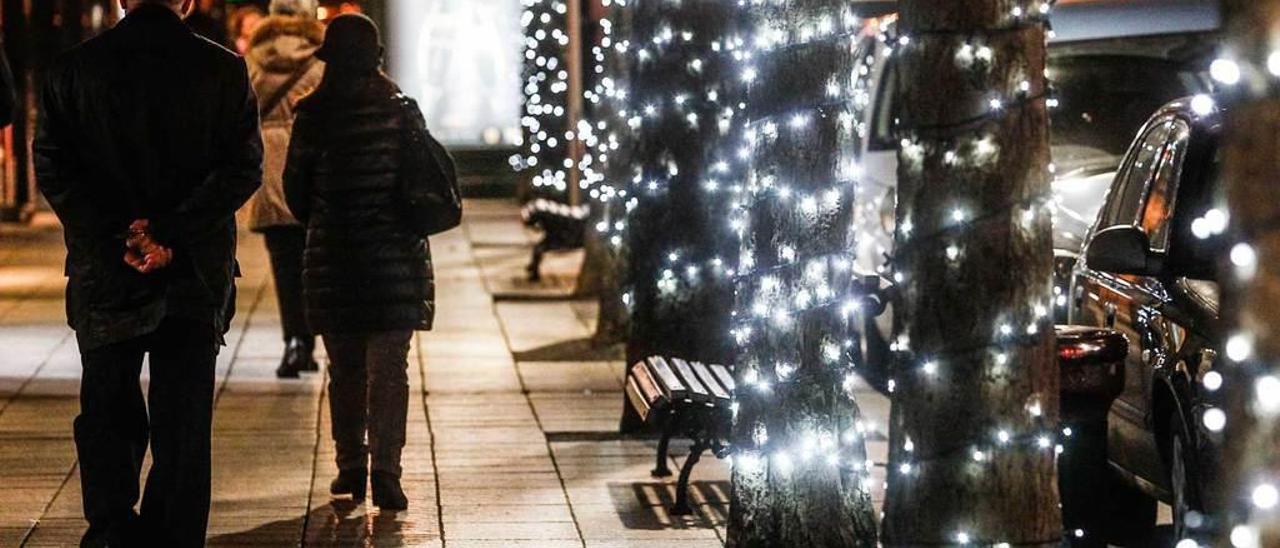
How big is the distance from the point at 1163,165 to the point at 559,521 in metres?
2.51

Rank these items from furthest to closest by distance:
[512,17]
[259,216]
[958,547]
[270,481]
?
[512,17], [259,216], [270,481], [958,547]

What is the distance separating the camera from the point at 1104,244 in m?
7.58

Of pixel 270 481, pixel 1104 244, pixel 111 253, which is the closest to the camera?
pixel 111 253

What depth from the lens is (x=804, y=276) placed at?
7.33 m

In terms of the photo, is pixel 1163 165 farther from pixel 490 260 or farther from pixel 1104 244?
pixel 490 260

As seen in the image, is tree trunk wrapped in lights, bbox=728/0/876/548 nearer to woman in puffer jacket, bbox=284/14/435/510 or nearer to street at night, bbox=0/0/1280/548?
street at night, bbox=0/0/1280/548

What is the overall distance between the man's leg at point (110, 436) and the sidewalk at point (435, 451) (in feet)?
3.49

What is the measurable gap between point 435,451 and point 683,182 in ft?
5.36

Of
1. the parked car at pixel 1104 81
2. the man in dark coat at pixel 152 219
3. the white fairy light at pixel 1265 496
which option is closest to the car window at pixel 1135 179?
the parked car at pixel 1104 81

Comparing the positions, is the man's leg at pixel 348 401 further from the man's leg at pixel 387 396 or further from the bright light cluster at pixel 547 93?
the bright light cluster at pixel 547 93

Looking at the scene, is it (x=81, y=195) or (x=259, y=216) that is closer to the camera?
(x=81, y=195)

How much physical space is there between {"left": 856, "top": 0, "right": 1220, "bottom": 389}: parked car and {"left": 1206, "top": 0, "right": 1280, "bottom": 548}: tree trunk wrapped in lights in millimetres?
7458

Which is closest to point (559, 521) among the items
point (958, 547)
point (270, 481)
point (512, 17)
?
point (270, 481)

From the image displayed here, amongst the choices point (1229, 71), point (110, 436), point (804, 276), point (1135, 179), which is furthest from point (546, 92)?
point (1229, 71)
